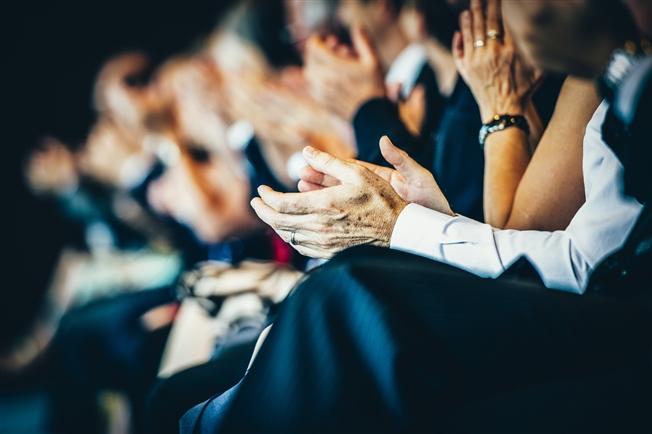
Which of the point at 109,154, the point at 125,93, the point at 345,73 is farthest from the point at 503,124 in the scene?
the point at 109,154

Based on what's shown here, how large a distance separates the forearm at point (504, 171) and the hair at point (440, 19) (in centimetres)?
16

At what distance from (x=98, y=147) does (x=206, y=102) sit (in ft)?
3.24

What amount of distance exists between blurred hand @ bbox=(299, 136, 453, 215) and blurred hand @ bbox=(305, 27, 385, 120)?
0.25 m

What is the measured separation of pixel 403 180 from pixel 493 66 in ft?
0.56

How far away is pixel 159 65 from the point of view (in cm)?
202

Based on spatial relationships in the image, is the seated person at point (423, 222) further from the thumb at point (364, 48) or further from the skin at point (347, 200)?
the thumb at point (364, 48)

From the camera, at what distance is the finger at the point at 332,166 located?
0.46 meters

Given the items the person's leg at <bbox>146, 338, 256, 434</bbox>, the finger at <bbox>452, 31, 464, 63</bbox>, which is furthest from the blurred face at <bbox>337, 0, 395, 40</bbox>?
the person's leg at <bbox>146, 338, 256, 434</bbox>

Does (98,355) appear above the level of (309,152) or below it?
below

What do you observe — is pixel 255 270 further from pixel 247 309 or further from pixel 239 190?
pixel 239 190

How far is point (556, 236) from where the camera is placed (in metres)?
0.46

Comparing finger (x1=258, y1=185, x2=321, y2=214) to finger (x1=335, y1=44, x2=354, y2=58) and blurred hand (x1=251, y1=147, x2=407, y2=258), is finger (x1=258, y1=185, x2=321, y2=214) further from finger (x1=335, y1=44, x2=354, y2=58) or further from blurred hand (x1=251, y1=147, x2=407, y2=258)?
finger (x1=335, y1=44, x2=354, y2=58)

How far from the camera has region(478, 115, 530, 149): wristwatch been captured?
1.69 feet

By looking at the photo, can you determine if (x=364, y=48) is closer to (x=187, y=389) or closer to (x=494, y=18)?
(x=494, y=18)
